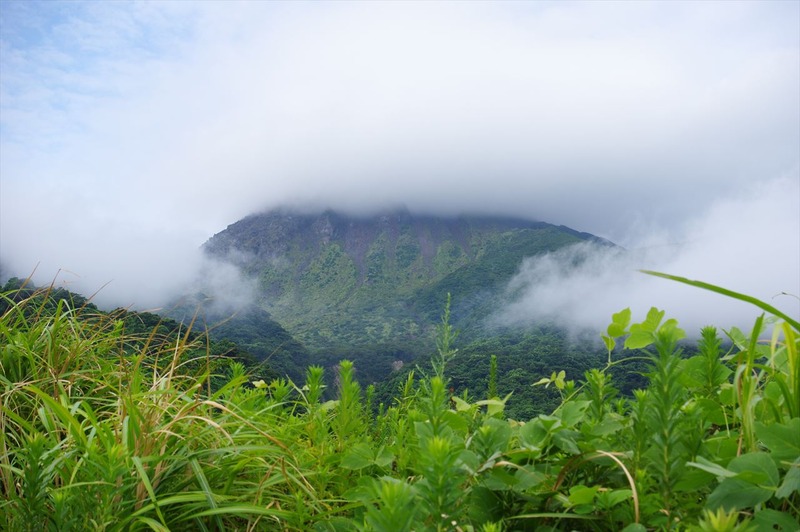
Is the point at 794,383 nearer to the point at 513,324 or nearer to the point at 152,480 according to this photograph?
the point at 152,480

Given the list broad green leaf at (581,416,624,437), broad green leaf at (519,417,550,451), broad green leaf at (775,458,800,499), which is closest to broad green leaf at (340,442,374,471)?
broad green leaf at (519,417,550,451)

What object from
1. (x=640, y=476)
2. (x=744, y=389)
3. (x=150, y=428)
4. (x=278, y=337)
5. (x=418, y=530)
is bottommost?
(x=278, y=337)

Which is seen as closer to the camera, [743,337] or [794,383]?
[794,383]

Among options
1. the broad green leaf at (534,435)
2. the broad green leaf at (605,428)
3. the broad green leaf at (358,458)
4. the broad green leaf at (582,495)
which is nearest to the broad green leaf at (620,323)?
the broad green leaf at (605,428)

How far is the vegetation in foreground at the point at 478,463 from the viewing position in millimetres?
1419

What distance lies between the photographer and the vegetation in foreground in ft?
4.66

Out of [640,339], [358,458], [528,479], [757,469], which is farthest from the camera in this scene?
[640,339]

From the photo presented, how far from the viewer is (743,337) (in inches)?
105

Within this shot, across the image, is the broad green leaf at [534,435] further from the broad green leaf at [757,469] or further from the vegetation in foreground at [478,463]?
the broad green leaf at [757,469]

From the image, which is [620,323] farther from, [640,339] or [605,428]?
[605,428]

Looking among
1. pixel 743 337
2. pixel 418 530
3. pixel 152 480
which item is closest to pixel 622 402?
pixel 743 337

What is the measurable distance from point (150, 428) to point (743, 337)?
→ 2948 millimetres

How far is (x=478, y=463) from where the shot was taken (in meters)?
1.67

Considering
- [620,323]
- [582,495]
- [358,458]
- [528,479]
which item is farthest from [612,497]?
[620,323]
